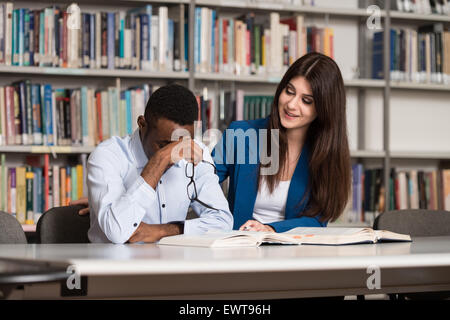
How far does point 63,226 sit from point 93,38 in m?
1.49

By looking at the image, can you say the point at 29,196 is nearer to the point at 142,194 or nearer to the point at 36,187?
the point at 36,187

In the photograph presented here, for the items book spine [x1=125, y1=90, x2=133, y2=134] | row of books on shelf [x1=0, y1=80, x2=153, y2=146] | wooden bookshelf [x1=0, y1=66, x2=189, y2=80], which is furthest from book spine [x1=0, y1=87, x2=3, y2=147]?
book spine [x1=125, y1=90, x2=133, y2=134]

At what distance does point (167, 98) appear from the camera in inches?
68.8

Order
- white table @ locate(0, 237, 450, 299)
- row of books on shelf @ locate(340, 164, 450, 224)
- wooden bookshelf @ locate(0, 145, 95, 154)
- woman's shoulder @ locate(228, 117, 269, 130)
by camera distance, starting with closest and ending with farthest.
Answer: white table @ locate(0, 237, 450, 299)
woman's shoulder @ locate(228, 117, 269, 130)
wooden bookshelf @ locate(0, 145, 95, 154)
row of books on shelf @ locate(340, 164, 450, 224)

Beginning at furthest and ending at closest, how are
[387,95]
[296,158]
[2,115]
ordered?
[387,95], [2,115], [296,158]

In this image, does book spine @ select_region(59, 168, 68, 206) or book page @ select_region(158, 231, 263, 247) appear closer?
book page @ select_region(158, 231, 263, 247)

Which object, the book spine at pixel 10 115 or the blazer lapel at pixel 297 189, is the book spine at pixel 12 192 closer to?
the book spine at pixel 10 115

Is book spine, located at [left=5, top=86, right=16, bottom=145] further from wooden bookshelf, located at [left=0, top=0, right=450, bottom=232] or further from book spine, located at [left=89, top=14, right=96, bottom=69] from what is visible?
book spine, located at [left=89, top=14, right=96, bottom=69]

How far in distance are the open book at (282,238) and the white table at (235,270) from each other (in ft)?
0.14

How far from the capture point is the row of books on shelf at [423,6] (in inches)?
145

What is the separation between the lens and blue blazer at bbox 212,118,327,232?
6.98 feet

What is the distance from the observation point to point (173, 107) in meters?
1.72

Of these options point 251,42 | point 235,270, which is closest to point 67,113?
point 251,42

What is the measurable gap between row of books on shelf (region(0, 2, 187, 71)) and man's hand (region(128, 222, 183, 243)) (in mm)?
1599
